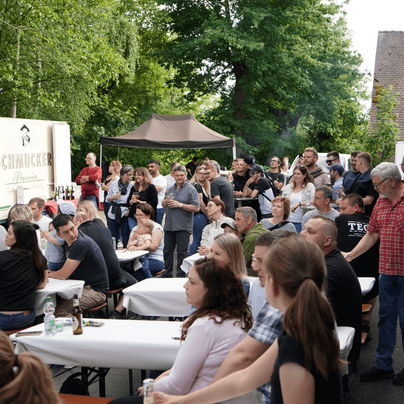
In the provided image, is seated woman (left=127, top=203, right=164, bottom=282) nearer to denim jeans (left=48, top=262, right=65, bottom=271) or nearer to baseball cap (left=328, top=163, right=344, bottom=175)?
denim jeans (left=48, top=262, right=65, bottom=271)

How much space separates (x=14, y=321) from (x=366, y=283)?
3.36m

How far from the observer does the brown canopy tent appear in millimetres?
12789

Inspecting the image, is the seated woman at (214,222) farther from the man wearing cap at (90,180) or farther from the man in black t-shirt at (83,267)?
the man wearing cap at (90,180)

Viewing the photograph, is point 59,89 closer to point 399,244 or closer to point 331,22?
point 331,22

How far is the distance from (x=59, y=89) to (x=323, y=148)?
15810 mm

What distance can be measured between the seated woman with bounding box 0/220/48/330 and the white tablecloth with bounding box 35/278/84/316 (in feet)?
0.32

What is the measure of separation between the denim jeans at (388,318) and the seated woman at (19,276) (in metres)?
3.17

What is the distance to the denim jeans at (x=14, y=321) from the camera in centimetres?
437

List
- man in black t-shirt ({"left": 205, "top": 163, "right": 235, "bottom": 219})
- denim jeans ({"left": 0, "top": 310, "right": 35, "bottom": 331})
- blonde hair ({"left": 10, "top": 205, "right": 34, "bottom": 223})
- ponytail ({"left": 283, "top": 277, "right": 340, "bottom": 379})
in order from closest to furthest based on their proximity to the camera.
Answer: ponytail ({"left": 283, "top": 277, "right": 340, "bottom": 379}), denim jeans ({"left": 0, "top": 310, "right": 35, "bottom": 331}), blonde hair ({"left": 10, "top": 205, "right": 34, "bottom": 223}), man in black t-shirt ({"left": 205, "top": 163, "right": 235, "bottom": 219})

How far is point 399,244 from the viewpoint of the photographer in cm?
406

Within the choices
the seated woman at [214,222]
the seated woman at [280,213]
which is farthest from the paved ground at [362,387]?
the seated woman at [214,222]

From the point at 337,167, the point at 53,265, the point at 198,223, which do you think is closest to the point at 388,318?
the point at 53,265

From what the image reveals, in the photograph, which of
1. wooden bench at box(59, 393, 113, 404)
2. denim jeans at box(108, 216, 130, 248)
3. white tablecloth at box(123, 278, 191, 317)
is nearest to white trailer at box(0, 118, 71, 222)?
denim jeans at box(108, 216, 130, 248)

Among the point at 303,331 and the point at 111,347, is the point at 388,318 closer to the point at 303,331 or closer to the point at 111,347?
the point at 111,347
